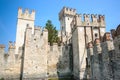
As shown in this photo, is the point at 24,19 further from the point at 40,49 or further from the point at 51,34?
the point at 40,49

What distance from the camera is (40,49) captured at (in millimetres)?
18219

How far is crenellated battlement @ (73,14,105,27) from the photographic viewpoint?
19258 mm

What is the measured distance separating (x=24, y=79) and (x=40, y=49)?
4.59 metres

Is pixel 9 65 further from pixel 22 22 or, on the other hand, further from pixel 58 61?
pixel 22 22

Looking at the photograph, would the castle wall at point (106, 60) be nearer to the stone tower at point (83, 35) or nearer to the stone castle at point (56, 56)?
the stone castle at point (56, 56)

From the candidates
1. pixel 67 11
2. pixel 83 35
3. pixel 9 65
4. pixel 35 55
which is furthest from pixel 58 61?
pixel 67 11

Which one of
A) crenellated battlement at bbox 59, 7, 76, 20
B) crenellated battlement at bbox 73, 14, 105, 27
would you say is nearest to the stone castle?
crenellated battlement at bbox 73, 14, 105, 27

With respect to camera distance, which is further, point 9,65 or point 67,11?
point 67,11

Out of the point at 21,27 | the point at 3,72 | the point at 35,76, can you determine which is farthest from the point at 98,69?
the point at 21,27

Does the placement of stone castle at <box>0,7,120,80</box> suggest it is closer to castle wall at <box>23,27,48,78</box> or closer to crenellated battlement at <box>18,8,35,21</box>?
castle wall at <box>23,27,48,78</box>

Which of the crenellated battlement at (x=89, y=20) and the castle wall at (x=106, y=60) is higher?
the crenellated battlement at (x=89, y=20)

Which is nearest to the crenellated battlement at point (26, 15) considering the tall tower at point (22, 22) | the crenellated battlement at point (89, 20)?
the tall tower at point (22, 22)

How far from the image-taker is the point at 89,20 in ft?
64.8

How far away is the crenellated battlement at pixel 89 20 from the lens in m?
19.3
